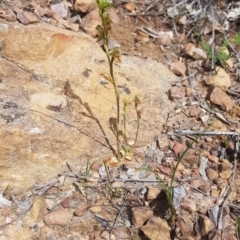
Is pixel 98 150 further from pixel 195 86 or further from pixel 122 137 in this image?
pixel 195 86

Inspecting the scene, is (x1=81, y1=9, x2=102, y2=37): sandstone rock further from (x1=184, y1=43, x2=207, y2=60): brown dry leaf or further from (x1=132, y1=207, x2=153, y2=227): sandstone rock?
(x1=132, y1=207, x2=153, y2=227): sandstone rock

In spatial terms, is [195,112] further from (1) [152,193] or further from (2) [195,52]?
(1) [152,193]

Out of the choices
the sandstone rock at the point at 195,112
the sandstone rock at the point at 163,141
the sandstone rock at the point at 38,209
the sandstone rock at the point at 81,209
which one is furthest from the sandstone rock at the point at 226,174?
the sandstone rock at the point at 38,209

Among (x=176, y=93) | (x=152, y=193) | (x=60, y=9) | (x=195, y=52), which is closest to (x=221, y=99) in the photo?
(x=176, y=93)

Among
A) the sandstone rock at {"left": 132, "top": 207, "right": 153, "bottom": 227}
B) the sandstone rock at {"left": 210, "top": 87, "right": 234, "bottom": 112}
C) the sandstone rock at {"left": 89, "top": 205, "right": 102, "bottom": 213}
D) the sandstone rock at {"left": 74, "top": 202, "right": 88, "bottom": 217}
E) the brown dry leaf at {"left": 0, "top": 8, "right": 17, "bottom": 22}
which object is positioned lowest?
the sandstone rock at {"left": 74, "top": 202, "right": 88, "bottom": 217}

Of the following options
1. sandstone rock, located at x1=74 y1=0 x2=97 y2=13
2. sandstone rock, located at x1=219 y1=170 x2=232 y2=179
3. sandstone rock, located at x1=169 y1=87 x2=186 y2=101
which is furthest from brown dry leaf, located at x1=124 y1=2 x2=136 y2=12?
sandstone rock, located at x1=219 y1=170 x2=232 y2=179

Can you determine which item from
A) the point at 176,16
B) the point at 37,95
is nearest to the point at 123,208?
the point at 37,95
